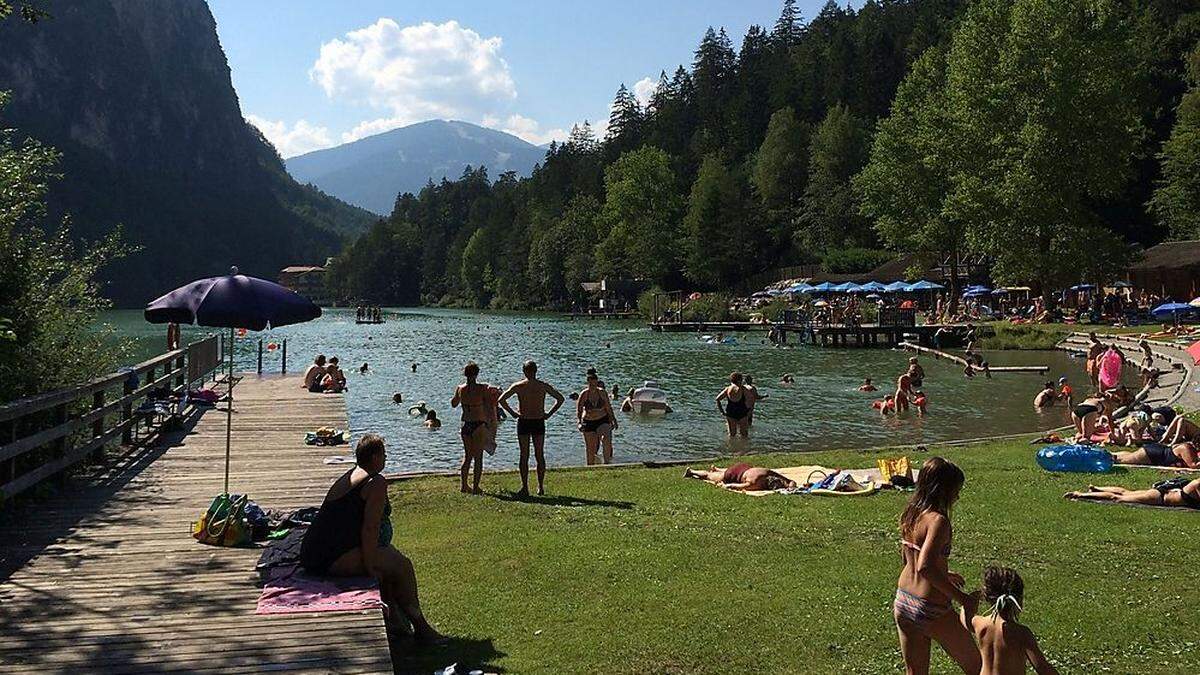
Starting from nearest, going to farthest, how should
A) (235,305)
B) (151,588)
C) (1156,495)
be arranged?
(151,588) < (235,305) < (1156,495)

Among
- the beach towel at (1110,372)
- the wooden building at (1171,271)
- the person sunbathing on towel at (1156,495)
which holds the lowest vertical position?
the person sunbathing on towel at (1156,495)

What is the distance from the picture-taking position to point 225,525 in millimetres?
8883

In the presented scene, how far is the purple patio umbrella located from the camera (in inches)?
421

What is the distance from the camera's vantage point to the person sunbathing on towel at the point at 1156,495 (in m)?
12.0

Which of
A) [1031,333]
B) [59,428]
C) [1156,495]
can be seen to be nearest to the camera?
[59,428]

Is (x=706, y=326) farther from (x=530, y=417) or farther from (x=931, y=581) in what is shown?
(x=931, y=581)

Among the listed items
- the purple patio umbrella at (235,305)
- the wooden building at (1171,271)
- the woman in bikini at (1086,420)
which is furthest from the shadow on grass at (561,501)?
the wooden building at (1171,271)

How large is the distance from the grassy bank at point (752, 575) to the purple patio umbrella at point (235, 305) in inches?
121

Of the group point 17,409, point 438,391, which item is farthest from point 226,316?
point 438,391

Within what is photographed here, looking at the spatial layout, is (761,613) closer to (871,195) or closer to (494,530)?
(494,530)

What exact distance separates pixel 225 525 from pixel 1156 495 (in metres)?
11.5

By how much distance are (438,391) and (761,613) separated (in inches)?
1242

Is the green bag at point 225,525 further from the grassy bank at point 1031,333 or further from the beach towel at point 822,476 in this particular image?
the grassy bank at point 1031,333

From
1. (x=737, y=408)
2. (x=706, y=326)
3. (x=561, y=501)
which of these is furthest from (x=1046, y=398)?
(x=706, y=326)
